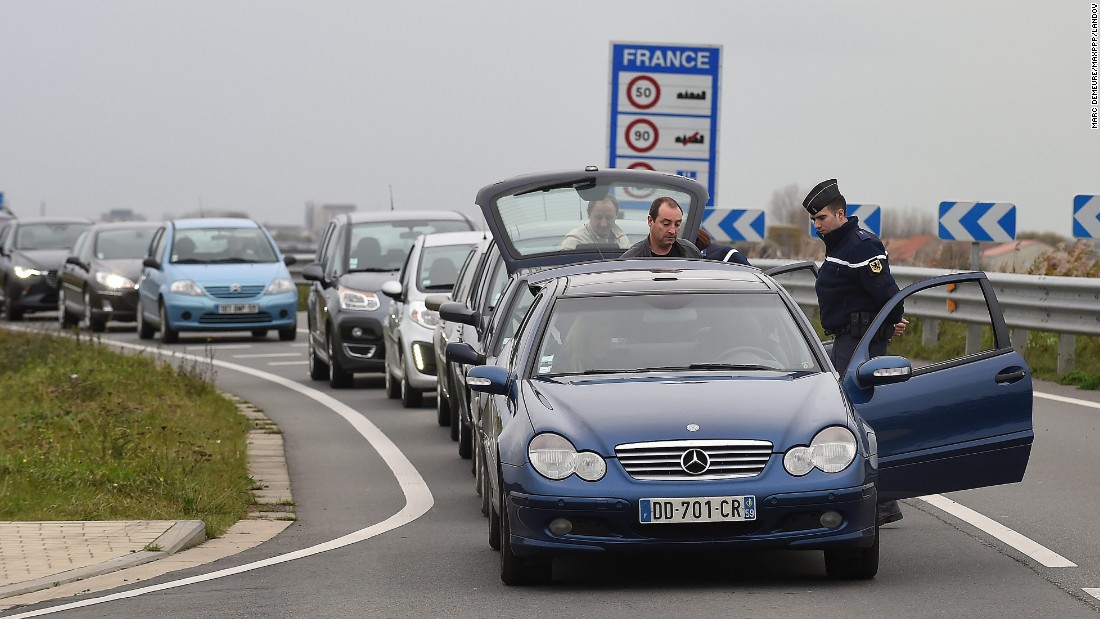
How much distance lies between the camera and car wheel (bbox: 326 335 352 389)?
20547 mm

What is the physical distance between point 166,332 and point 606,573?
64.9 ft

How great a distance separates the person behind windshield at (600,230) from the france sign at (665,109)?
1000 centimetres

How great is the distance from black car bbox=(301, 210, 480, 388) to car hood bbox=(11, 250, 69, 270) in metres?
16.3

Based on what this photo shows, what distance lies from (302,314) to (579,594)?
93.9ft

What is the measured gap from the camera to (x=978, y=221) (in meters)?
23.2

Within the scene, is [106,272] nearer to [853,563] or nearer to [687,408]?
[687,408]

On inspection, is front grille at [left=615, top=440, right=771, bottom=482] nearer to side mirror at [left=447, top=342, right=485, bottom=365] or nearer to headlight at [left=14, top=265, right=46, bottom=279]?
side mirror at [left=447, top=342, right=485, bottom=365]

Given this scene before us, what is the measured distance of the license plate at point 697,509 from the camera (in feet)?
26.9

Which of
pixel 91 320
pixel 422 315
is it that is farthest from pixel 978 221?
pixel 91 320

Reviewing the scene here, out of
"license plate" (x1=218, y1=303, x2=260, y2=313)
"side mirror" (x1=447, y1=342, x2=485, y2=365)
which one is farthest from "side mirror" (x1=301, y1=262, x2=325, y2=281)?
"side mirror" (x1=447, y1=342, x2=485, y2=365)

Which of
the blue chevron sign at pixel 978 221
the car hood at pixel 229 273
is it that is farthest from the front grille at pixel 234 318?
the blue chevron sign at pixel 978 221

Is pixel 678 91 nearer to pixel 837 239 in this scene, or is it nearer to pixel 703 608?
pixel 837 239

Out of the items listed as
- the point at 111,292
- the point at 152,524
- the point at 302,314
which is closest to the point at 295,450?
the point at 152,524

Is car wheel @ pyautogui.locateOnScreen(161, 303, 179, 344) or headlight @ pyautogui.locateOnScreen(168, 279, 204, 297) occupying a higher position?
headlight @ pyautogui.locateOnScreen(168, 279, 204, 297)
